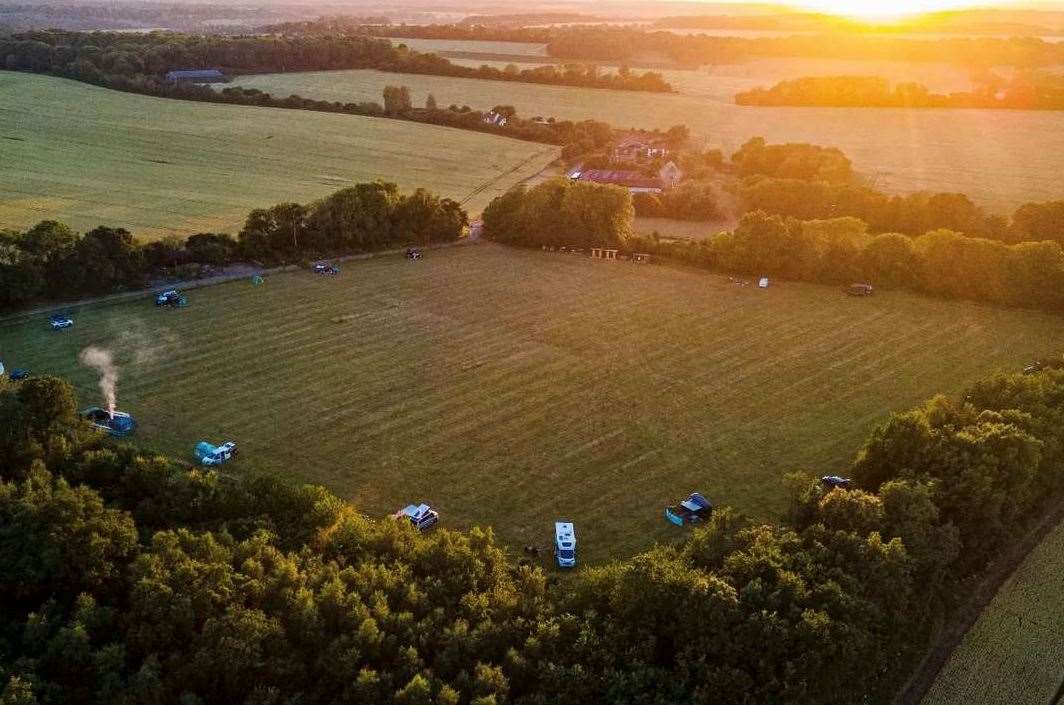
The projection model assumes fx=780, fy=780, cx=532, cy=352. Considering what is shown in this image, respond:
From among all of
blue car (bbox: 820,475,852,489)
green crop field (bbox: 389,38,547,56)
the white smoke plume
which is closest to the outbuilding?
blue car (bbox: 820,475,852,489)

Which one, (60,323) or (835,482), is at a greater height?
(60,323)

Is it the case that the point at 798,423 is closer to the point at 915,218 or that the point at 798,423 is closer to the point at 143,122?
the point at 915,218

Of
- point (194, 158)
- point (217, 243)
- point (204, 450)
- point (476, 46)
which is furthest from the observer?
point (476, 46)

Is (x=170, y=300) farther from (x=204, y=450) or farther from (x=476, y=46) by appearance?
(x=476, y=46)

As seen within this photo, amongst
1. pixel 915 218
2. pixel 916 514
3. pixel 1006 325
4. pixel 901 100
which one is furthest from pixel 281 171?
pixel 901 100

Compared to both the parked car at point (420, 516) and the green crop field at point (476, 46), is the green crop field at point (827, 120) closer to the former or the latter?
the green crop field at point (476, 46)

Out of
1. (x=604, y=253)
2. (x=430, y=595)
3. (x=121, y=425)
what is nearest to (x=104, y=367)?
(x=121, y=425)
